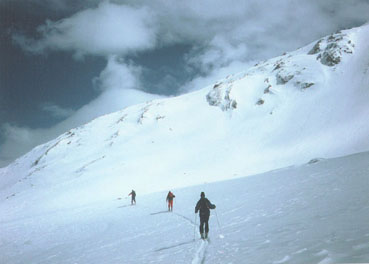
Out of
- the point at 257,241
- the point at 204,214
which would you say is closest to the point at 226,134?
the point at 204,214

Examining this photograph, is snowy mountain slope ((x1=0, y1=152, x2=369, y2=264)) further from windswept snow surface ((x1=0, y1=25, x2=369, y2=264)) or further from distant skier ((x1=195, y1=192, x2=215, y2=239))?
distant skier ((x1=195, y1=192, x2=215, y2=239))

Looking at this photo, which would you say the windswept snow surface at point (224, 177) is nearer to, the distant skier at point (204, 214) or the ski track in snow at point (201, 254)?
the ski track in snow at point (201, 254)

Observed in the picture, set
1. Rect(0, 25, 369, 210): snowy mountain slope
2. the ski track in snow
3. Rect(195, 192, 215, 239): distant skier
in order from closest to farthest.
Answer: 1. the ski track in snow
2. Rect(195, 192, 215, 239): distant skier
3. Rect(0, 25, 369, 210): snowy mountain slope

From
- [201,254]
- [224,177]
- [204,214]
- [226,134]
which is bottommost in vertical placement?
[201,254]

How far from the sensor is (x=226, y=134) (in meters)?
77.3

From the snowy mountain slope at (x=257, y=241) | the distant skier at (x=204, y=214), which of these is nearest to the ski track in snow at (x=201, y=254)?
the snowy mountain slope at (x=257, y=241)

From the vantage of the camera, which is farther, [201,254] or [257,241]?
[201,254]

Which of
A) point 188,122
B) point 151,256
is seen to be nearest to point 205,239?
point 151,256

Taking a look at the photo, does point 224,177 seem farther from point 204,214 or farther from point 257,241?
point 257,241

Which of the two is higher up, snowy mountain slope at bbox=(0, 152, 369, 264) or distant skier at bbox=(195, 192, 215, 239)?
distant skier at bbox=(195, 192, 215, 239)

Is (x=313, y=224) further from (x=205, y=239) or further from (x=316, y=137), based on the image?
(x=316, y=137)

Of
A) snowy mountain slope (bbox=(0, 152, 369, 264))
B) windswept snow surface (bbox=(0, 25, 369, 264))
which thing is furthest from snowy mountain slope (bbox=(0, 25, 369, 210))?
snowy mountain slope (bbox=(0, 152, 369, 264))

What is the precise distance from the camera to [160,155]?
73.8 metres

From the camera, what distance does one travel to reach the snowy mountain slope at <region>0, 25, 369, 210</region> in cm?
5497
